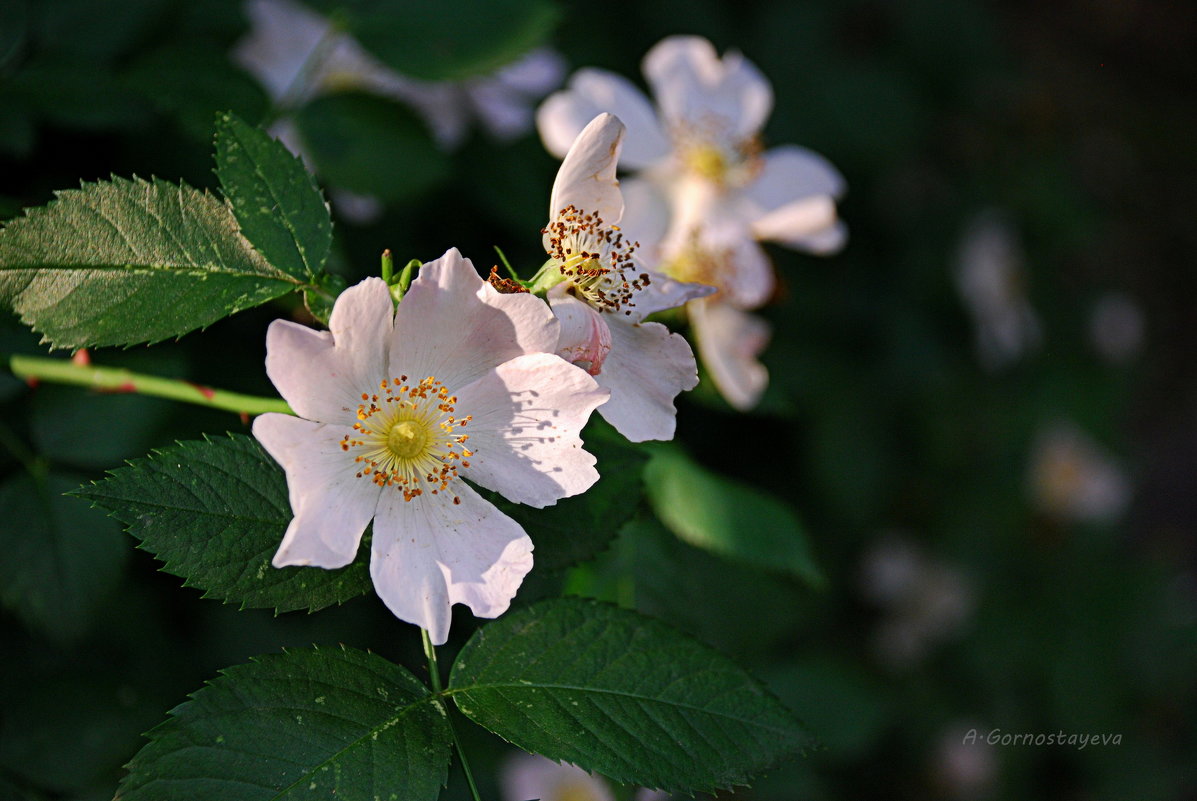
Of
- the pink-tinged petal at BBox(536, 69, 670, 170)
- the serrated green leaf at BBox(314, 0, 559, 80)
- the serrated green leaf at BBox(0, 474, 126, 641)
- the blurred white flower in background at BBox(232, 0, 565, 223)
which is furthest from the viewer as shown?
the blurred white flower in background at BBox(232, 0, 565, 223)

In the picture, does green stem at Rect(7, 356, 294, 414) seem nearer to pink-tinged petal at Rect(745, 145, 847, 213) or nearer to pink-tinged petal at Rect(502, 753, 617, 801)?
pink-tinged petal at Rect(745, 145, 847, 213)

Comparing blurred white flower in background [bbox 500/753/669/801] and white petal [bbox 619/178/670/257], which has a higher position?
white petal [bbox 619/178/670/257]

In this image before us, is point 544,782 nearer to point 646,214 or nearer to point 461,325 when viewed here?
point 646,214

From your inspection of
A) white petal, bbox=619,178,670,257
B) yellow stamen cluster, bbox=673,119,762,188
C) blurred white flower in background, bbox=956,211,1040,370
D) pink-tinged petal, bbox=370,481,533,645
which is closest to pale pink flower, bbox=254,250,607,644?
pink-tinged petal, bbox=370,481,533,645

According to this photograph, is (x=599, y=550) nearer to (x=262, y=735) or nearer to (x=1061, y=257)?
(x=262, y=735)

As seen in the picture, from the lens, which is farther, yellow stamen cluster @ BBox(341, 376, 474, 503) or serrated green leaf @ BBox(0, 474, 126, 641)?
serrated green leaf @ BBox(0, 474, 126, 641)

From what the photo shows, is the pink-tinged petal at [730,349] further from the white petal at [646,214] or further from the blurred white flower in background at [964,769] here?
the blurred white flower in background at [964,769]
